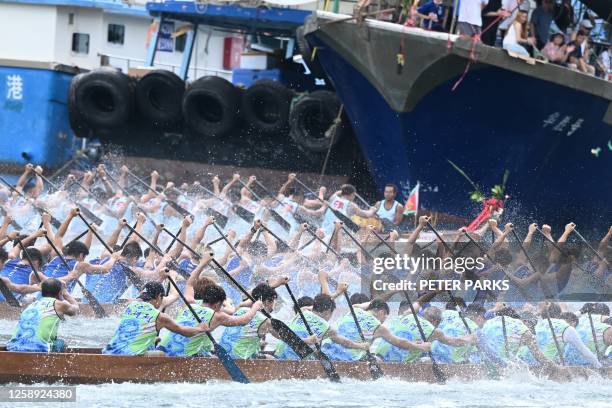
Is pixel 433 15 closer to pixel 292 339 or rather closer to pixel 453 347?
pixel 453 347

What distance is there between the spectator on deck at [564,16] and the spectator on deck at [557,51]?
1131 mm

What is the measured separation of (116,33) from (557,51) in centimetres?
1473

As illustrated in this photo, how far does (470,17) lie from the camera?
56.7ft

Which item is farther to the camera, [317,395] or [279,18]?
[279,18]

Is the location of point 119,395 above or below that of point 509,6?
below

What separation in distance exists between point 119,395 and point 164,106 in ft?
47.1

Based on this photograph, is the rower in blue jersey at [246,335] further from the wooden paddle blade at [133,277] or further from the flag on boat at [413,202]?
the flag on boat at [413,202]

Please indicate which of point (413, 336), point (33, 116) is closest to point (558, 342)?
point (413, 336)

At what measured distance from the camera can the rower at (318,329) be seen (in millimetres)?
11602

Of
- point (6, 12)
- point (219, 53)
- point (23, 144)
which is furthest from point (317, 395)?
point (219, 53)

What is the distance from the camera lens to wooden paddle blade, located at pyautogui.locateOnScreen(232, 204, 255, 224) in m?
19.9

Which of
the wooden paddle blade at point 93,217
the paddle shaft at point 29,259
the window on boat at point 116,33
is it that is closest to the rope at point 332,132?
the wooden paddle blade at point 93,217

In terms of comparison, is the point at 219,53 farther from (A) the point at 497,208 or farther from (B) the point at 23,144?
(A) the point at 497,208

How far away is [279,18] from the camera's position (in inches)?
959
